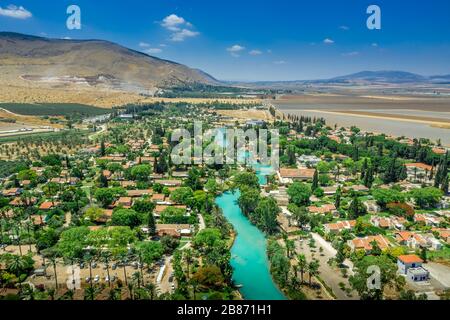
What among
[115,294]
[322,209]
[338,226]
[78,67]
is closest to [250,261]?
[338,226]

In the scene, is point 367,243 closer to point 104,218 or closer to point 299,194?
point 299,194

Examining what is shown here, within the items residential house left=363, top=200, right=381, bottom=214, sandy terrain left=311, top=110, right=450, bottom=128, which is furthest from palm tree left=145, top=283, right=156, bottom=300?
sandy terrain left=311, top=110, right=450, bottom=128

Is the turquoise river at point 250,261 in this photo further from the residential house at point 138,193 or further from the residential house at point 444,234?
the residential house at point 444,234

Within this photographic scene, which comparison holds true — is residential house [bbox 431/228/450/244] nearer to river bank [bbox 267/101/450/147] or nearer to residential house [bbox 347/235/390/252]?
residential house [bbox 347/235/390/252]

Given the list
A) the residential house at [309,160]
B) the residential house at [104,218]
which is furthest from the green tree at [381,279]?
the residential house at [309,160]

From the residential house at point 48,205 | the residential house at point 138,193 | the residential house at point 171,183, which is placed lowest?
the residential house at point 48,205
